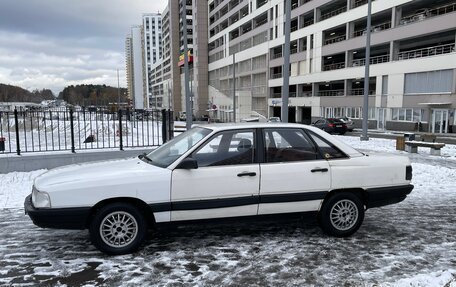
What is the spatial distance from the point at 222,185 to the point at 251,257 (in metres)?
0.97

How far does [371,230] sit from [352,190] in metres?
0.86

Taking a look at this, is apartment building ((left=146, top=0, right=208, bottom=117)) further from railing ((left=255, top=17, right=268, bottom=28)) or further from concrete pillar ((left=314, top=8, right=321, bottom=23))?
concrete pillar ((left=314, top=8, right=321, bottom=23))

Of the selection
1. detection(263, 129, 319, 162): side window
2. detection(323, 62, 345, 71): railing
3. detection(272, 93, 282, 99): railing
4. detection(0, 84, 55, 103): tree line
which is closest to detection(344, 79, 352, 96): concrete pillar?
detection(323, 62, 345, 71): railing

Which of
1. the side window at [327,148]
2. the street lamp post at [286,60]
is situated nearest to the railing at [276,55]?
the street lamp post at [286,60]

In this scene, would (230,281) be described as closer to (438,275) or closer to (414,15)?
(438,275)

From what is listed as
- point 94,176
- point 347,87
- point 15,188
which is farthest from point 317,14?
point 94,176

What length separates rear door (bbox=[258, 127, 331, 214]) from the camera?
16.3 feet

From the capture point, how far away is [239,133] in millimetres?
5090

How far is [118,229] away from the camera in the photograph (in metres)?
4.63

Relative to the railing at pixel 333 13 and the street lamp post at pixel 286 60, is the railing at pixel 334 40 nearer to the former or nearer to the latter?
the railing at pixel 333 13

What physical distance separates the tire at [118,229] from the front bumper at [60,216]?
0.16 m

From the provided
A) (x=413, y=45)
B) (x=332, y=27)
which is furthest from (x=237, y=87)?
(x=413, y=45)


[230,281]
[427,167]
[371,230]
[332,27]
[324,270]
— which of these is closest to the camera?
[230,281]

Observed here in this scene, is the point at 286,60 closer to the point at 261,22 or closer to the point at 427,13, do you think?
the point at 427,13
